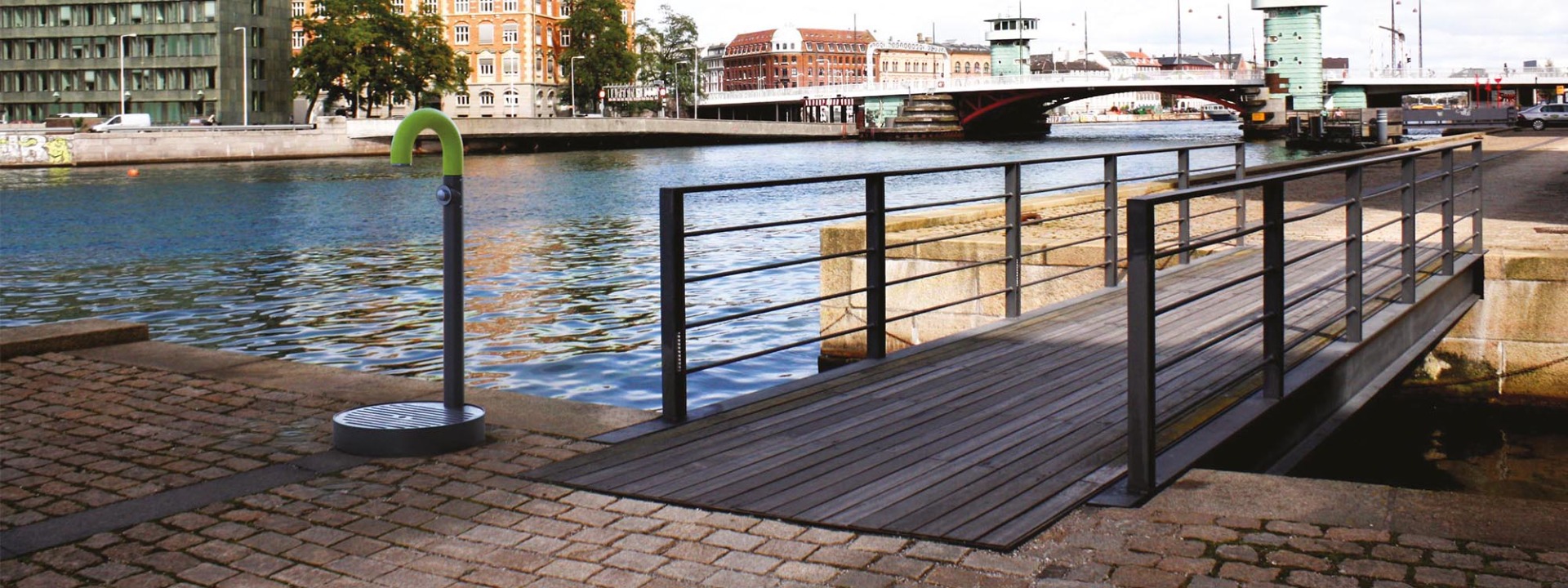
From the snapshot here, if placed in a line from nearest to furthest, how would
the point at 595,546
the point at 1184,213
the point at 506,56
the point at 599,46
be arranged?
1. the point at 595,546
2. the point at 1184,213
3. the point at 599,46
4. the point at 506,56

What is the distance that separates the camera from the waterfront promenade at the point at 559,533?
4113 mm

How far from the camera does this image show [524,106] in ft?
399

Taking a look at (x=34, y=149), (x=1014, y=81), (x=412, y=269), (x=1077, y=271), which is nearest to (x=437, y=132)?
(x=1077, y=271)

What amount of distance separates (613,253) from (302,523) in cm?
2023

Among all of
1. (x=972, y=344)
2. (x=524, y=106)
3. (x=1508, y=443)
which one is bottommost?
(x=1508, y=443)

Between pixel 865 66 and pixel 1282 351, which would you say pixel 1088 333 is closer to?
pixel 1282 351

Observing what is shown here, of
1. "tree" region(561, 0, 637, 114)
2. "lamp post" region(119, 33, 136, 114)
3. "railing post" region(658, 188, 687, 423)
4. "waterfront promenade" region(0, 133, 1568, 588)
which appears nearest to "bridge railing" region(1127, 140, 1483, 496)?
"waterfront promenade" region(0, 133, 1568, 588)

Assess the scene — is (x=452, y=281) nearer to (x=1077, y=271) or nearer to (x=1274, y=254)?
(x=1274, y=254)

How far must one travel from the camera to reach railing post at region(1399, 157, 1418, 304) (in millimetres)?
8688

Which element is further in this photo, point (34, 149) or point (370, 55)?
point (370, 55)

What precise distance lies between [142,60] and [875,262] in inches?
4045

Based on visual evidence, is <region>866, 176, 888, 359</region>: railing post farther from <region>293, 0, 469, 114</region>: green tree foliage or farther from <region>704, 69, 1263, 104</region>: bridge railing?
<region>704, 69, 1263, 104</region>: bridge railing

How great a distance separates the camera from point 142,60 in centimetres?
10025

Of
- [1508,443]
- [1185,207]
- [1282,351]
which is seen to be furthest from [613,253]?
[1282,351]
